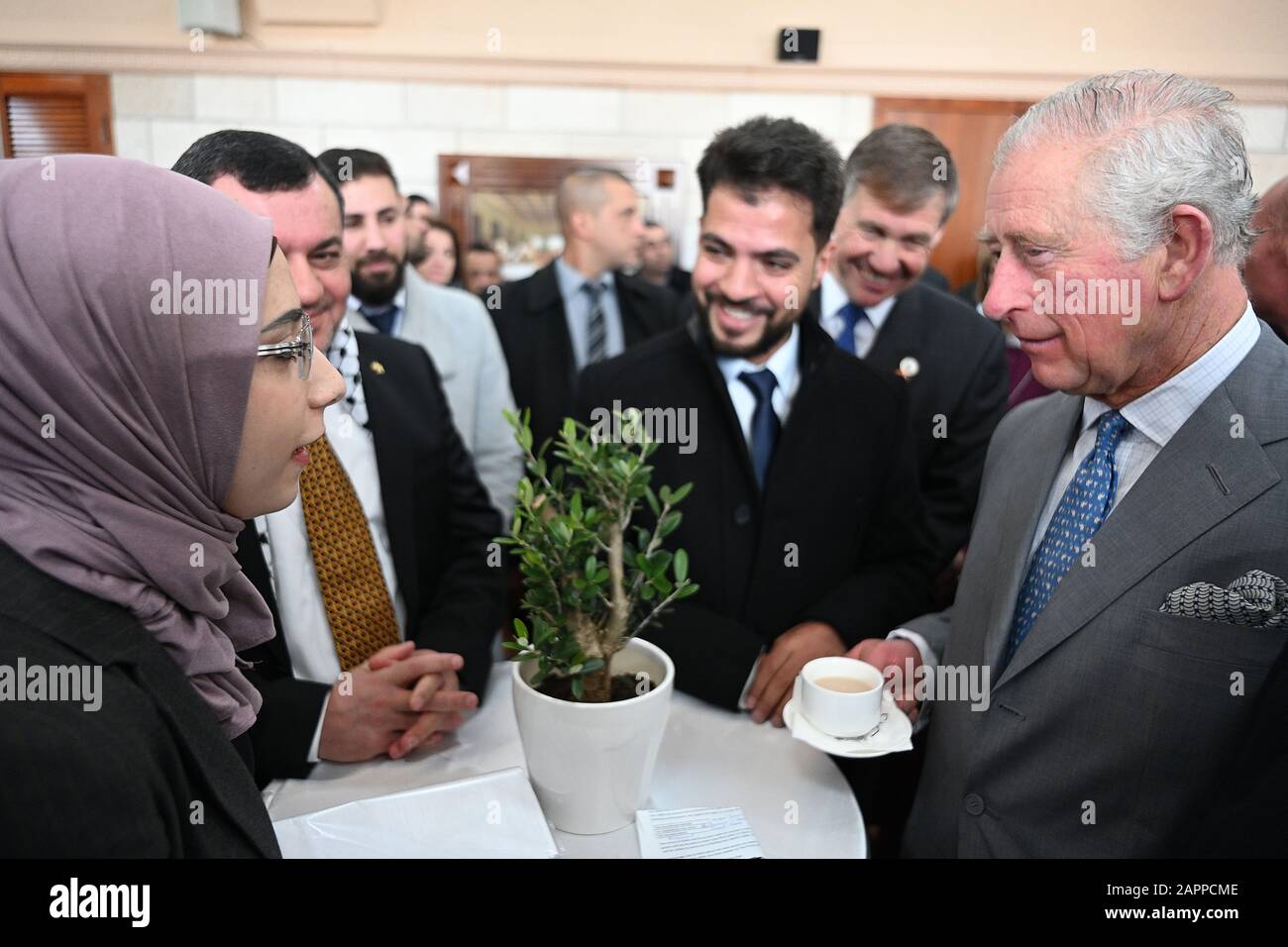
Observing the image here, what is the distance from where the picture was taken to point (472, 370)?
291 cm

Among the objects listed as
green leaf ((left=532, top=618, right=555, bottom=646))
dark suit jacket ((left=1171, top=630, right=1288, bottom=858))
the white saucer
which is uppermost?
green leaf ((left=532, top=618, right=555, bottom=646))

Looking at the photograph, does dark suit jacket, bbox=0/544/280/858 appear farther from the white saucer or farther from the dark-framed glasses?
the white saucer

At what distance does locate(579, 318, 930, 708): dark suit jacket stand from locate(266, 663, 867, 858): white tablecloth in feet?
1.01

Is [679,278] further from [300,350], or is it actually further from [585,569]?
[300,350]

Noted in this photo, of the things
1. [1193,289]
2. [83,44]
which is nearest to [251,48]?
[83,44]

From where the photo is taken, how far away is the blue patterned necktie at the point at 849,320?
2.62m

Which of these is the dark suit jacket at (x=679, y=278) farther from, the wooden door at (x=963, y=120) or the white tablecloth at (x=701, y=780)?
the white tablecloth at (x=701, y=780)

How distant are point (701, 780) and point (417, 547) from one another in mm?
792

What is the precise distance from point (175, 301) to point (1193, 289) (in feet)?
3.98

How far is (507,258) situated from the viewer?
19.1 feet

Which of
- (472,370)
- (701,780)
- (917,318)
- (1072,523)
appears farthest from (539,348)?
(1072,523)

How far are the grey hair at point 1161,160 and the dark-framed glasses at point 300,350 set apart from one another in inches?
39.5

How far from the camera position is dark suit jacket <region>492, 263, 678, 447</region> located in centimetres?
340

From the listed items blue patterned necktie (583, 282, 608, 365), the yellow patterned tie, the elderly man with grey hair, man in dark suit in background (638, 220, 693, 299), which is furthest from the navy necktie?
man in dark suit in background (638, 220, 693, 299)
